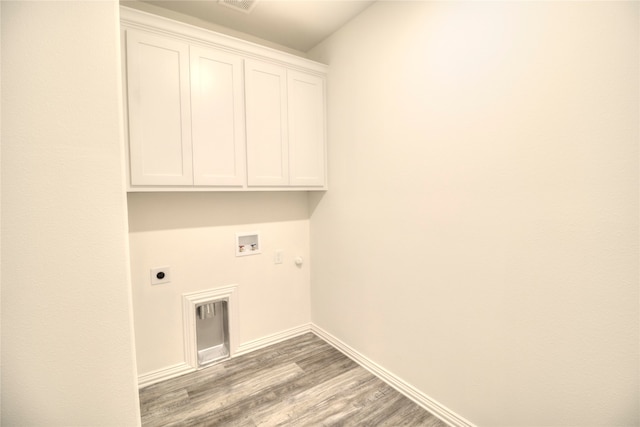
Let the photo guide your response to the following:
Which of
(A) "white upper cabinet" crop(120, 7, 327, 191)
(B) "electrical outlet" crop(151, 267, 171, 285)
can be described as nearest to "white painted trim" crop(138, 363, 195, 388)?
(B) "electrical outlet" crop(151, 267, 171, 285)

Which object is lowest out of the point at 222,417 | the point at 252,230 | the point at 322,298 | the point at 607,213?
the point at 222,417

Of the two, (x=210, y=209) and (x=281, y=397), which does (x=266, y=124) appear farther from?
(x=281, y=397)

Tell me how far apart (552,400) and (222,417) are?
1.73 m

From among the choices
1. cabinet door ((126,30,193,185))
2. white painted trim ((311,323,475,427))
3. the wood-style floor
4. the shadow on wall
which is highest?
cabinet door ((126,30,193,185))

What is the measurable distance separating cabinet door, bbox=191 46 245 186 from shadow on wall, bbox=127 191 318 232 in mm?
315

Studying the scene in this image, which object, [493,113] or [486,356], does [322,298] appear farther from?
[493,113]

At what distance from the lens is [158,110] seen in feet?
5.88

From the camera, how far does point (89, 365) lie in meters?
0.79

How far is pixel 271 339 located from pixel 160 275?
1.11m

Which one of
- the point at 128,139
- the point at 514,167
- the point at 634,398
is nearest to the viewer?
the point at 634,398

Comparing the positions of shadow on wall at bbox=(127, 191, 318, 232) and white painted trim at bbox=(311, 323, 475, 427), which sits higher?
shadow on wall at bbox=(127, 191, 318, 232)

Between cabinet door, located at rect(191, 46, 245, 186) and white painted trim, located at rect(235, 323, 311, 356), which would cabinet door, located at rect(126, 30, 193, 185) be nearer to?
cabinet door, located at rect(191, 46, 245, 186)

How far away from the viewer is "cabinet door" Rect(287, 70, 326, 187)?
2305 mm

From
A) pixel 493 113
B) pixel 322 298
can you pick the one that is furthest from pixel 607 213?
pixel 322 298
